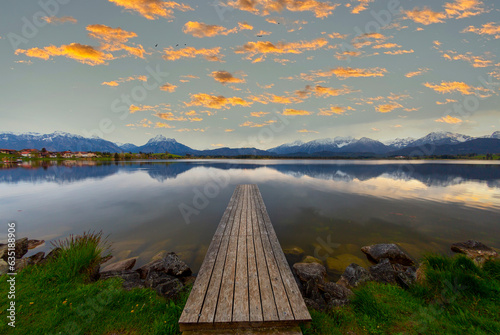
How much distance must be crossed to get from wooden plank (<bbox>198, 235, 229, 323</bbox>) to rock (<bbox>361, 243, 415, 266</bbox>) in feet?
24.9

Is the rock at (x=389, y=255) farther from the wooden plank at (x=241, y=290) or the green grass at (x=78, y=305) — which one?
the green grass at (x=78, y=305)

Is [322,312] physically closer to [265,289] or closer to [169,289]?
[265,289]

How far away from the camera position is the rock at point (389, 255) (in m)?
8.95

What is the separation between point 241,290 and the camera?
5.12 m

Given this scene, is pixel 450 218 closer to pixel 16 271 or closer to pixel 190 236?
pixel 190 236

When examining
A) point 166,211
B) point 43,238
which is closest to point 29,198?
point 43,238

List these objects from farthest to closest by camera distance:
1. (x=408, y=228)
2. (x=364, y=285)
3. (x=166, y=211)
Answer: (x=166, y=211), (x=408, y=228), (x=364, y=285)

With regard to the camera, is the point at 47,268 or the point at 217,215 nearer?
the point at 47,268

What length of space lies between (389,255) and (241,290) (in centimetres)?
812

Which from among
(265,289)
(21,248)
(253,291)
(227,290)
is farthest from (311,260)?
(21,248)

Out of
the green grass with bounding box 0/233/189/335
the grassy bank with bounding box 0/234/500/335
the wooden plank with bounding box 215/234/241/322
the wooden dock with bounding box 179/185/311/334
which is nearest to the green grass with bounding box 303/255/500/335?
the grassy bank with bounding box 0/234/500/335

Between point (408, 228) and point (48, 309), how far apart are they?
18.8 metres

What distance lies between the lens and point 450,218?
15.4 metres

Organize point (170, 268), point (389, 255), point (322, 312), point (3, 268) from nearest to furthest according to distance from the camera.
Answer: point (322, 312), point (3, 268), point (170, 268), point (389, 255)
